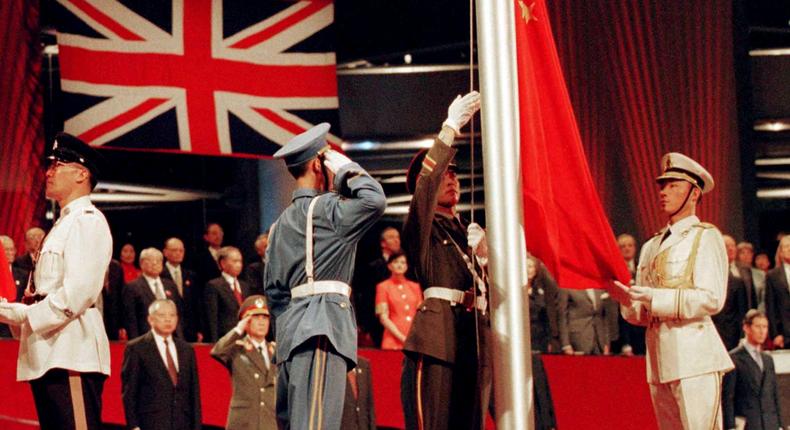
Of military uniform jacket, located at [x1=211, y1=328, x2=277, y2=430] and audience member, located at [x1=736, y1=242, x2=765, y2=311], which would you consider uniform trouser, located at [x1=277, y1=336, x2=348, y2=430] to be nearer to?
military uniform jacket, located at [x1=211, y1=328, x2=277, y2=430]

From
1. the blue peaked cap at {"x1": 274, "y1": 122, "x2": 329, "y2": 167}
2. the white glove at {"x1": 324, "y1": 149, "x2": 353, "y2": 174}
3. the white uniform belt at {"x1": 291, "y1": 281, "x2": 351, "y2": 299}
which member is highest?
the blue peaked cap at {"x1": 274, "y1": 122, "x2": 329, "y2": 167}

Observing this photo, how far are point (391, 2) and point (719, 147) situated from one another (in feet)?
16.7

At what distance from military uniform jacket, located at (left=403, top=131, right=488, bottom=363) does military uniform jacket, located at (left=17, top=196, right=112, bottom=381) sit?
1.49m

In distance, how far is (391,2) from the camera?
16844mm

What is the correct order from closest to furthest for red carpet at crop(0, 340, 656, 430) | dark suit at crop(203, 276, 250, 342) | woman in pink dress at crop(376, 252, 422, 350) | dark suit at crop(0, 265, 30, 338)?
red carpet at crop(0, 340, 656, 430)
dark suit at crop(0, 265, 30, 338)
woman in pink dress at crop(376, 252, 422, 350)
dark suit at crop(203, 276, 250, 342)

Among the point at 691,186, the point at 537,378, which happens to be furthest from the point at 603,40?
the point at 691,186

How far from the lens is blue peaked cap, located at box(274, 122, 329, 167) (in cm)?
525

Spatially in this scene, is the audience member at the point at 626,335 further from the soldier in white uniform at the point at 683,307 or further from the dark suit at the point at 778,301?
the soldier in white uniform at the point at 683,307

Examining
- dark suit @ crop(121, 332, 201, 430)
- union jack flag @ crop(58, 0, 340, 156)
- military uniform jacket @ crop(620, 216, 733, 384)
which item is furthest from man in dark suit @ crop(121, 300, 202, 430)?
military uniform jacket @ crop(620, 216, 733, 384)

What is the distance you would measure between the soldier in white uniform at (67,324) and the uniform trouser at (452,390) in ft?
5.03

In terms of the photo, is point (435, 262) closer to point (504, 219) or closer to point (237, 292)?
point (504, 219)

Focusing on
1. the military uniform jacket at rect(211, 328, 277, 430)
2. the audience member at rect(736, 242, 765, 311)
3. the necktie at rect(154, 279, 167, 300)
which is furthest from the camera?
the audience member at rect(736, 242, 765, 311)

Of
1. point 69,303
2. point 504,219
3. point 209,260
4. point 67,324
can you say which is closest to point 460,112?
point 504,219

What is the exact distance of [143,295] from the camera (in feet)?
36.8
